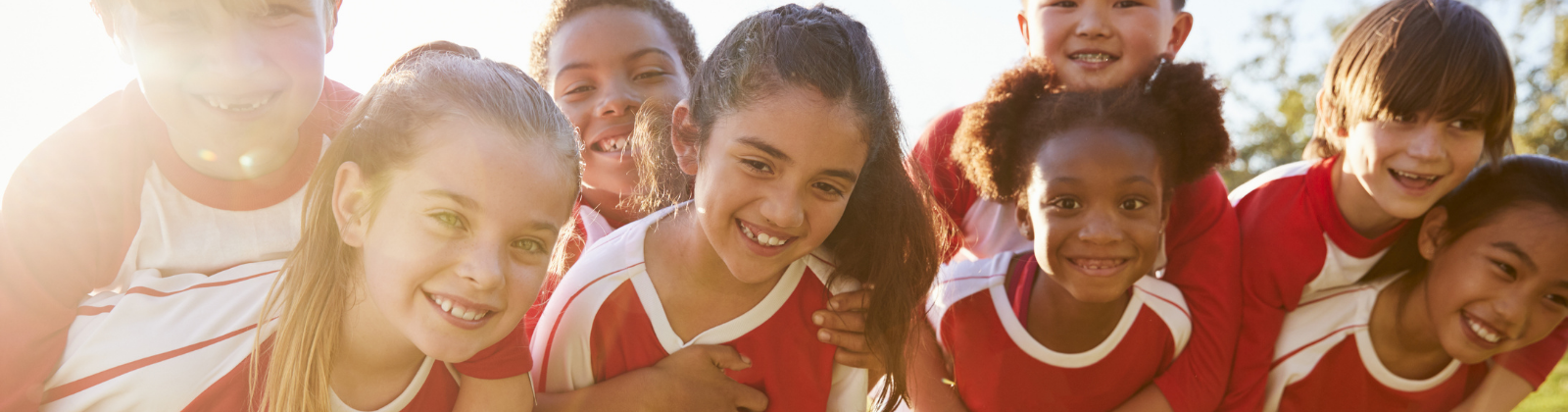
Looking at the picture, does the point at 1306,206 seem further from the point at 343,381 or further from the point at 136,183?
the point at 136,183

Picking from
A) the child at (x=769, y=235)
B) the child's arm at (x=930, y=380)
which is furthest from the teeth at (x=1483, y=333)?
the child at (x=769, y=235)

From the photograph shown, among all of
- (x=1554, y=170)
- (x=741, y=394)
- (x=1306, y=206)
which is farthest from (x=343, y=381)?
(x=1554, y=170)

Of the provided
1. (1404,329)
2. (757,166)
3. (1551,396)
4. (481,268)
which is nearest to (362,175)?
(481,268)

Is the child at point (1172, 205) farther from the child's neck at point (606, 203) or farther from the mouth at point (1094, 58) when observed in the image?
the child's neck at point (606, 203)

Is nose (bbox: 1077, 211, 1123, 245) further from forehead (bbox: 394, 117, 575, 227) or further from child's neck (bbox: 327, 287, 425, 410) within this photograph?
child's neck (bbox: 327, 287, 425, 410)

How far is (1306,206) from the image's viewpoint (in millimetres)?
2613

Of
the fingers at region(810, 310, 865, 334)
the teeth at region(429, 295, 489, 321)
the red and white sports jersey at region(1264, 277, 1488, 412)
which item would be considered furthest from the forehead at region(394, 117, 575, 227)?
the red and white sports jersey at region(1264, 277, 1488, 412)

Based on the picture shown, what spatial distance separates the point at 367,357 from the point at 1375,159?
8.82 feet

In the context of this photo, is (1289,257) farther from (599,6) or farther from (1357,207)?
(599,6)

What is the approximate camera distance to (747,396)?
2307 millimetres

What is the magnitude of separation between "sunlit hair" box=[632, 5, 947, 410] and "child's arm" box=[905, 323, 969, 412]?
0.15m

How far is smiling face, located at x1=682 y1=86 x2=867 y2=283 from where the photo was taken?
2021 mm

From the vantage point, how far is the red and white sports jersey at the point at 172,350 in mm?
1891

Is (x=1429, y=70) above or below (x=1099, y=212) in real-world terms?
above
